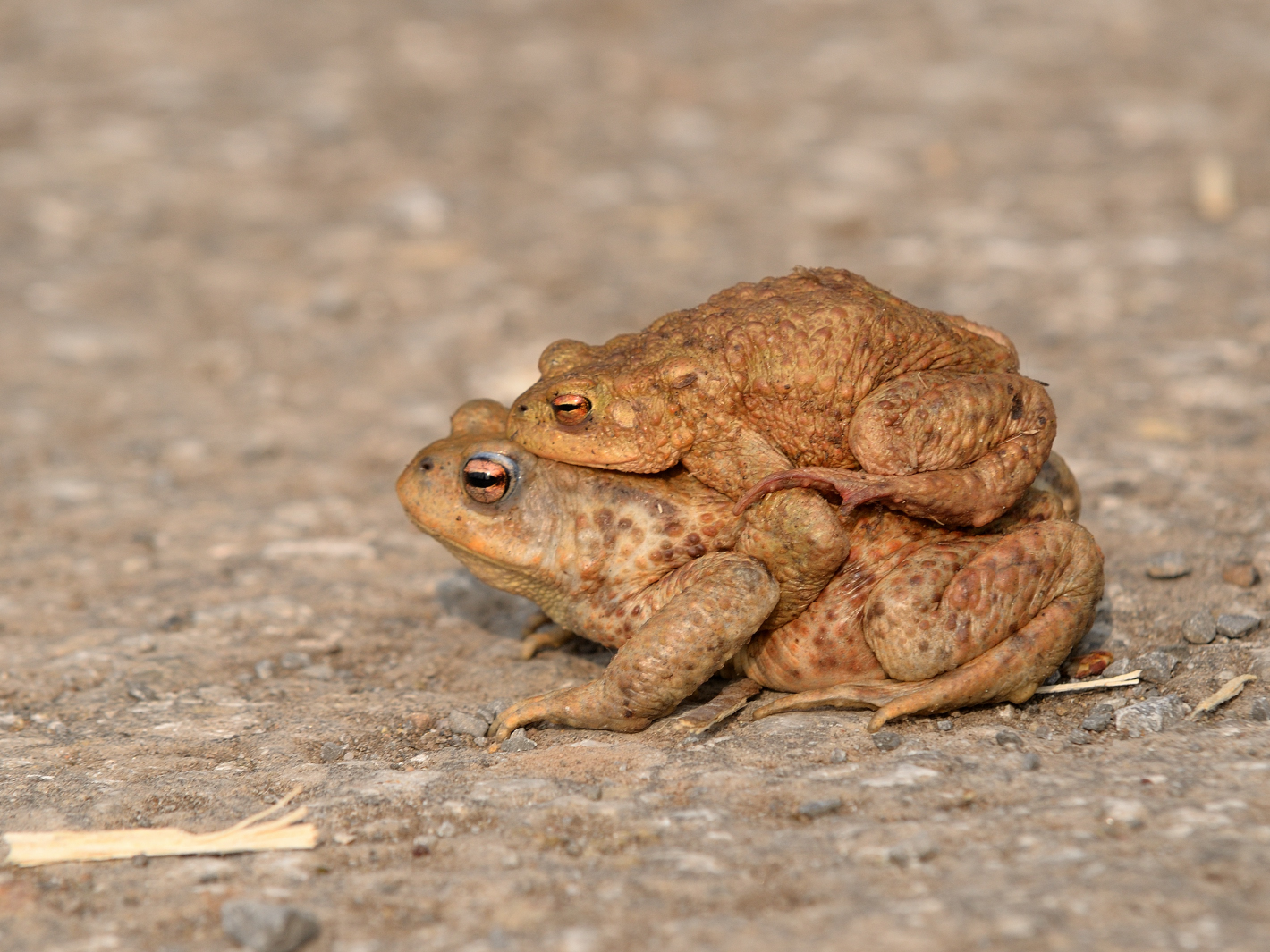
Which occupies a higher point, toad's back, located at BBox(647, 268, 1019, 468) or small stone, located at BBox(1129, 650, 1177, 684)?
toad's back, located at BBox(647, 268, 1019, 468)

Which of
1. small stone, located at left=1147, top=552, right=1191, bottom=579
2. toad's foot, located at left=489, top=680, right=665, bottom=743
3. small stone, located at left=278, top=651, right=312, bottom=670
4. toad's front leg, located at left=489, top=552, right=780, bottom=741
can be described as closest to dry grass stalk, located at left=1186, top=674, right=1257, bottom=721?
small stone, located at left=1147, top=552, right=1191, bottom=579

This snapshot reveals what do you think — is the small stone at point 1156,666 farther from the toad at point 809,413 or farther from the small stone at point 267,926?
the small stone at point 267,926

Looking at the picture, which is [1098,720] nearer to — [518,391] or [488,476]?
[488,476]

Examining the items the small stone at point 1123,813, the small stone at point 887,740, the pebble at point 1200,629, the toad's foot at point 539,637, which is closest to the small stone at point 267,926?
the small stone at point 887,740

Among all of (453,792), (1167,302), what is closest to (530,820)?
(453,792)

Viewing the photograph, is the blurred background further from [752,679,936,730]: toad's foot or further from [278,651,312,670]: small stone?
[752,679,936,730]: toad's foot

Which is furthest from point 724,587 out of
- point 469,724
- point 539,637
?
point 539,637
